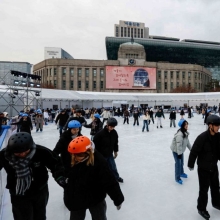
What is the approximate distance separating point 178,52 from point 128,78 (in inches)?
1441

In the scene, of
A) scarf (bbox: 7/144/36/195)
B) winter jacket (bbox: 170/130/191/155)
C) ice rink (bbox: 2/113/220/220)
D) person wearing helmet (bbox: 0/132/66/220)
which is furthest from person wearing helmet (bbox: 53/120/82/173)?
winter jacket (bbox: 170/130/191/155)

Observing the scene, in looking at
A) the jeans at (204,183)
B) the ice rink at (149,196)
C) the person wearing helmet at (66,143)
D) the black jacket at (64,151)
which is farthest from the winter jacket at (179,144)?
the black jacket at (64,151)

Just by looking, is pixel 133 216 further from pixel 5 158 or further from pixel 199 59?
pixel 199 59

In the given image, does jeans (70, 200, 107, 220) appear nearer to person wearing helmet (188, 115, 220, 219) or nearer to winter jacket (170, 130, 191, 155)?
person wearing helmet (188, 115, 220, 219)

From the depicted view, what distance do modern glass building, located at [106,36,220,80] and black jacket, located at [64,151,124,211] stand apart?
258ft

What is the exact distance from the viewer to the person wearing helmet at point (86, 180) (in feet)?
6.11

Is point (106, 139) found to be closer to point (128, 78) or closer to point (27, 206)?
point (27, 206)

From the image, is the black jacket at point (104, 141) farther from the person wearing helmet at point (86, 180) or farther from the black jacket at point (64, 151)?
the person wearing helmet at point (86, 180)

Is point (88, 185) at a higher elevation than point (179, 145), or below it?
higher

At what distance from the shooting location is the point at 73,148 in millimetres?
1832

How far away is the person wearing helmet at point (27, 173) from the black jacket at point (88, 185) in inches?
9.2

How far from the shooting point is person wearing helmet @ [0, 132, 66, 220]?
6.28ft

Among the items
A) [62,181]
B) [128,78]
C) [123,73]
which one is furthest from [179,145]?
[123,73]

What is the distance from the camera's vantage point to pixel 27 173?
6.41ft
